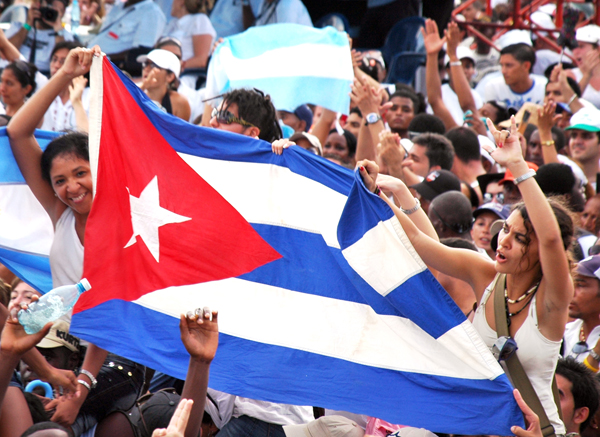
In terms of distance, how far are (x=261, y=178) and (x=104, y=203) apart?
80cm

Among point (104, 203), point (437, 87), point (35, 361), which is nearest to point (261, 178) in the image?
Result: point (104, 203)

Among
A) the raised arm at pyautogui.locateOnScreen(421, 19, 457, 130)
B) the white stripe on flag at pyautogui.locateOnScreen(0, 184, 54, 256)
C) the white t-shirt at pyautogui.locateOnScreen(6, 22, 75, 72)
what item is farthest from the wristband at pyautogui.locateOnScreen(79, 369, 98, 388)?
the white t-shirt at pyautogui.locateOnScreen(6, 22, 75, 72)

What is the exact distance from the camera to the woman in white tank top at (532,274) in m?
3.24

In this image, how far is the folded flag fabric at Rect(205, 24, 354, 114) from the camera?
7047mm

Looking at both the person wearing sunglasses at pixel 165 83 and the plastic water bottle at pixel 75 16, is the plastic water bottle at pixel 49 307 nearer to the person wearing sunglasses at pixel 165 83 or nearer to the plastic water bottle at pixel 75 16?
the person wearing sunglasses at pixel 165 83

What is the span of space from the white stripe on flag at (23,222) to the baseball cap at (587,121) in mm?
4827

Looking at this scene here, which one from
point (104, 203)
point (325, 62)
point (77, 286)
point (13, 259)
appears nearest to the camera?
point (77, 286)

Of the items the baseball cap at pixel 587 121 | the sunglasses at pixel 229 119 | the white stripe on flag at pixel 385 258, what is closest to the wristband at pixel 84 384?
the white stripe on flag at pixel 385 258

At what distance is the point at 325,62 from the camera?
717 centimetres

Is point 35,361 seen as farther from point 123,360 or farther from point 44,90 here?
point 44,90

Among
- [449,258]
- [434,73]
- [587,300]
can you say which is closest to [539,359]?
[449,258]

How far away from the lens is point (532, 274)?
3443mm

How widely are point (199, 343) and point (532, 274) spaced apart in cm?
151

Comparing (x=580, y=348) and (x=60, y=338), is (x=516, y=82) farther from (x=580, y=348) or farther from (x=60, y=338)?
(x=60, y=338)
